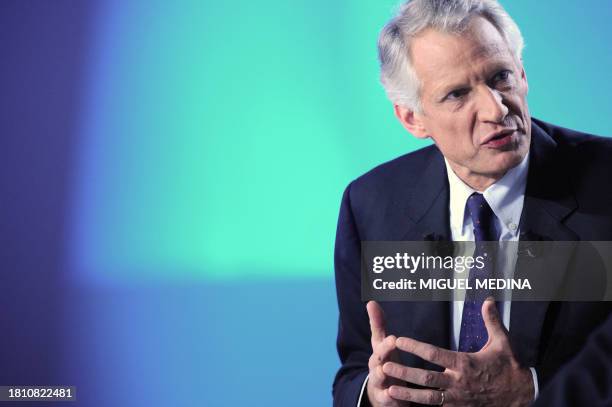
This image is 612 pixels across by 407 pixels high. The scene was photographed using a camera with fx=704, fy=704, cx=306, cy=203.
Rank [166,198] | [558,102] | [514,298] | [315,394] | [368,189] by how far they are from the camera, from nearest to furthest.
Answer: [514,298] < [368,189] < [558,102] < [315,394] < [166,198]

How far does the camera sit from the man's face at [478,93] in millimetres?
1812

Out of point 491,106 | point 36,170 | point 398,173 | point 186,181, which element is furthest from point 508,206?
point 36,170

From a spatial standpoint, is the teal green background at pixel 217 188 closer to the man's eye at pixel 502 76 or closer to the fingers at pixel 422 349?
the man's eye at pixel 502 76

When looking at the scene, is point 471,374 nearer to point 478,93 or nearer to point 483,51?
point 478,93

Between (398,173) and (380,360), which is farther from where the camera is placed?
(398,173)

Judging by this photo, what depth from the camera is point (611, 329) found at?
1714mm

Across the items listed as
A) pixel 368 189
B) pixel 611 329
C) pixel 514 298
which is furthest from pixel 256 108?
pixel 611 329

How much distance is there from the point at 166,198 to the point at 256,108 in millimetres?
513

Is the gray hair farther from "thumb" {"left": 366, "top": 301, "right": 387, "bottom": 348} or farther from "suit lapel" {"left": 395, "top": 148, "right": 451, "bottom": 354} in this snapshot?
"thumb" {"left": 366, "top": 301, "right": 387, "bottom": 348}

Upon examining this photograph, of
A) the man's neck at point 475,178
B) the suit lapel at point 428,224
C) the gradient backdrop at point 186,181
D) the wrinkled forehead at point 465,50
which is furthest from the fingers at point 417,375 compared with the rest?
the gradient backdrop at point 186,181

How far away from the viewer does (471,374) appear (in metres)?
1.71

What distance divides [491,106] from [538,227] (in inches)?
13.5

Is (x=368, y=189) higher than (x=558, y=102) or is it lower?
lower

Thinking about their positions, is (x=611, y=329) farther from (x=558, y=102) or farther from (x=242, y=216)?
(x=242, y=216)
